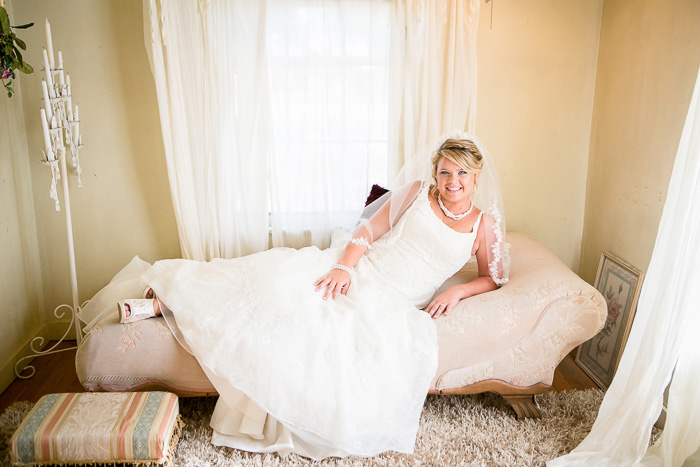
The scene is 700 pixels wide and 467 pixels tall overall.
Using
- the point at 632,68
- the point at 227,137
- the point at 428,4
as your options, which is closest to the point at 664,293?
the point at 632,68

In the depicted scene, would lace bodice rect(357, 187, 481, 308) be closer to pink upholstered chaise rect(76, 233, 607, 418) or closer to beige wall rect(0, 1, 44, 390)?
pink upholstered chaise rect(76, 233, 607, 418)

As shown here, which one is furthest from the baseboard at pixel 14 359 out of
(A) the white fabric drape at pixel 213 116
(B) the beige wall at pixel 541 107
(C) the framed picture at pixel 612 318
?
(C) the framed picture at pixel 612 318

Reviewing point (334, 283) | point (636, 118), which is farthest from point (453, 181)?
point (636, 118)

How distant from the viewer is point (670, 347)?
179 centimetres

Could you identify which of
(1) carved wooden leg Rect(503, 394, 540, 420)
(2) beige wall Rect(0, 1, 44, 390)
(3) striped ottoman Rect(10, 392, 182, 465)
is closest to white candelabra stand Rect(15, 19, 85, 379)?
(2) beige wall Rect(0, 1, 44, 390)

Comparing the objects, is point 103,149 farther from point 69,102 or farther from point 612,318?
point 612,318

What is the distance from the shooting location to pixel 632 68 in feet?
8.50

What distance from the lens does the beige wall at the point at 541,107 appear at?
2.89 m

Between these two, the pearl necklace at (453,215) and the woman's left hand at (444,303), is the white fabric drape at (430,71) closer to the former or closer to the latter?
the pearl necklace at (453,215)

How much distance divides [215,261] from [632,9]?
2468 millimetres

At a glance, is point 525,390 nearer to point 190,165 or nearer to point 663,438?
point 663,438

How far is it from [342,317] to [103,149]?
179 centimetres

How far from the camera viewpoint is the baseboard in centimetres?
258

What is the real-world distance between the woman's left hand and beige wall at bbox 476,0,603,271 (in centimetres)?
103
